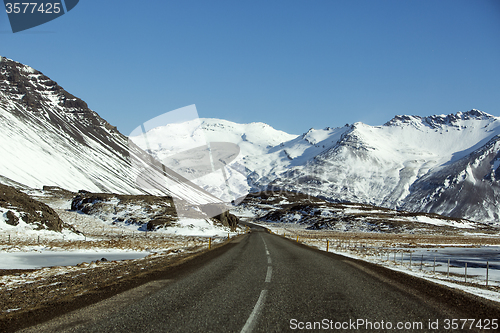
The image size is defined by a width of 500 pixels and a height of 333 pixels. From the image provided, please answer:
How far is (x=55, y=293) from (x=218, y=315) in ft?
17.9

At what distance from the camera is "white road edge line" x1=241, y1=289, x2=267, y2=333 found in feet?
20.1

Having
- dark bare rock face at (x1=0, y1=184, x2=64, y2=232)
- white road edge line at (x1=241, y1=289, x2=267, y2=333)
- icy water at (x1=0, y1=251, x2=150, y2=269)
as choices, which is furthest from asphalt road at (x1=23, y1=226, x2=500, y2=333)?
dark bare rock face at (x1=0, y1=184, x2=64, y2=232)

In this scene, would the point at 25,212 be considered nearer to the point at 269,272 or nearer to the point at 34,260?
the point at 34,260

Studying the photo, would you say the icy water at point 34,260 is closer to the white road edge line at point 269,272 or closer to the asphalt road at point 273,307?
the asphalt road at point 273,307

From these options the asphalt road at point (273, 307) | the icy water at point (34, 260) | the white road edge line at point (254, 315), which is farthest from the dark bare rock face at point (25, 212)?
the white road edge line at point (254, 315)

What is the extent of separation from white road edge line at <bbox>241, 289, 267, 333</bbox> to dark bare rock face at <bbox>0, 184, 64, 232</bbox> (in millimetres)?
30884

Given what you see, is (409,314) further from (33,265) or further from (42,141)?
(42,141)

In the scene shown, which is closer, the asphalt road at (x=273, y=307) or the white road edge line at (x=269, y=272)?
the asphalt road at (x=273, y=307)

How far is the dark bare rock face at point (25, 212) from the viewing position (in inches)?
1216

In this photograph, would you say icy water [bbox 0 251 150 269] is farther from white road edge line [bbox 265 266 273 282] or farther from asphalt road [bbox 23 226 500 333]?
white road edge line [bbox 265 266 273 282]

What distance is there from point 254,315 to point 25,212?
33.8 meters

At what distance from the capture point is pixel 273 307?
7.62 m

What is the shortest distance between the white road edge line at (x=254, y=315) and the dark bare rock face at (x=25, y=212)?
30884 millimetres

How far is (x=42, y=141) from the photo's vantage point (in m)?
175
